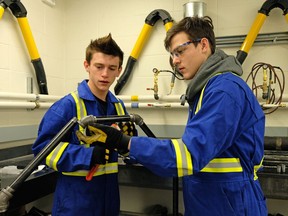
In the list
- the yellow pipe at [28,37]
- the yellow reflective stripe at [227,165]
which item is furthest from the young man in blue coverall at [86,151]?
the yellow pipe at [28,37]

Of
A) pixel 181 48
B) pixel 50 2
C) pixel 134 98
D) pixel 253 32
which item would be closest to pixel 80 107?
pixel 181 48

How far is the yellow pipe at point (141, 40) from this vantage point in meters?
2.38

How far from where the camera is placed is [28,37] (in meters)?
2.15

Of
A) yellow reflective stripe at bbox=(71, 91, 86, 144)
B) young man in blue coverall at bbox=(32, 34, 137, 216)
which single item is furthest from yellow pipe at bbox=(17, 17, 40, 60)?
yellow reflective stripe at bbox=(71, 91, 86, 144)

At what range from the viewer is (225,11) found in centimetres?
227

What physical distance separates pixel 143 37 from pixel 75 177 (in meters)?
1.49

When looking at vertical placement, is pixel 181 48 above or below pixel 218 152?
above

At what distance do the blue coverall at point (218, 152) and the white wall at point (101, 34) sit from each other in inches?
51.1

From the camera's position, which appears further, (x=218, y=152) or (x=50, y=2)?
(x=50, y=2)

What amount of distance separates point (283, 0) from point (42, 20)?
1919mm

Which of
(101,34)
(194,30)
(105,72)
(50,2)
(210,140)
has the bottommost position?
(210,140)

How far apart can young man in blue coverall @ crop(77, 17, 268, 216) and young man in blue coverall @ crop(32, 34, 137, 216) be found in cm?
26

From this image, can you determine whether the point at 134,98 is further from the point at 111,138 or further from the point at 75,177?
the point at 111,138

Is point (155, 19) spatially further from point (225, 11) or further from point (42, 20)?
point (42, 20)
